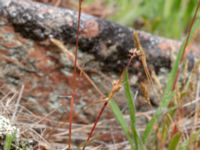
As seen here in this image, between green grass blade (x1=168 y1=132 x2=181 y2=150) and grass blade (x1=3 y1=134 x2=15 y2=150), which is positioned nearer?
grass blade (x1=3 y1=134 x2=15 y2=150)

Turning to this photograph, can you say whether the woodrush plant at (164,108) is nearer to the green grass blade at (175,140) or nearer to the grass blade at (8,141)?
the green grass blade at (175,140)

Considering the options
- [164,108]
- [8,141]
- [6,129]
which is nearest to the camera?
[8,141]

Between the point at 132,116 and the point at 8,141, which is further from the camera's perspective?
the point at 132,116

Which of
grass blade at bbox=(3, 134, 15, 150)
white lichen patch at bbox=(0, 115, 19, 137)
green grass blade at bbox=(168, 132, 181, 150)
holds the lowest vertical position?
green grass blade at bbox=(168, 132, 181, 150)

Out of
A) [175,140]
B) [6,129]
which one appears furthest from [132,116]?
[6,129]

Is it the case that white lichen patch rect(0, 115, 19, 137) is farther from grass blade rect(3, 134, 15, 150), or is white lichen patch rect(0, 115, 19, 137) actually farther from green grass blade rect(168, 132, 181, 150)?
green grass blade rect(168, 132, 181, 150)

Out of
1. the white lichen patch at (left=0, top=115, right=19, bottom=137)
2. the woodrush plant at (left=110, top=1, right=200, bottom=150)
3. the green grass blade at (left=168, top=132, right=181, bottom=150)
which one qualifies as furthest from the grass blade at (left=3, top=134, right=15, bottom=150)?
the green grass blade at (left=168, top=132, right=181, bottom=150)

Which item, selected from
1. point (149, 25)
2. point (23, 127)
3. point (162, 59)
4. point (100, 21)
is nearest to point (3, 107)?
point (23, 127)

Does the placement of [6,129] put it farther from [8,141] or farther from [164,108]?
[164,108]

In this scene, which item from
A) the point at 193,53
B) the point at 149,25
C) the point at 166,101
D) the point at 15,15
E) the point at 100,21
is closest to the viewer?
the point at 166,101

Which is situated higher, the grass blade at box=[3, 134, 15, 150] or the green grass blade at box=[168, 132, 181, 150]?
the grass blade at box=[3, 134, 15, 150]

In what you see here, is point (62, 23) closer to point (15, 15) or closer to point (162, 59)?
point (15, 15)
